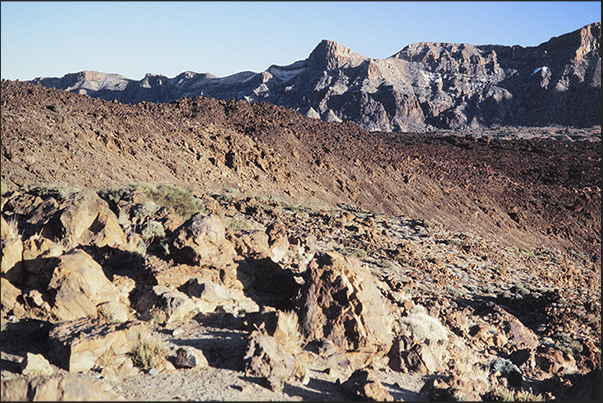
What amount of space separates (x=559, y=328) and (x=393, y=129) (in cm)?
6920

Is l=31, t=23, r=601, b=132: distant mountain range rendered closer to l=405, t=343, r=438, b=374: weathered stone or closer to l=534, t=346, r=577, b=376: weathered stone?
l=534, t=346, r=577, b=376: weathered stone

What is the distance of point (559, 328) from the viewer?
12984 millimetres

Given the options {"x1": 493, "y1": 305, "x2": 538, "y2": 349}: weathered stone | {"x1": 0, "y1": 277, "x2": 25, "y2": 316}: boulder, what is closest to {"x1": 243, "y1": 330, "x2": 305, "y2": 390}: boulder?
{"x1": 0, "y1": 277, "x2": 25, "y2": 316}: boulder

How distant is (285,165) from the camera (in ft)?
83.3

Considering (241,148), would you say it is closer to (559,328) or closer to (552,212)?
(559,328)

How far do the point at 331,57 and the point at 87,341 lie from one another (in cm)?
10859

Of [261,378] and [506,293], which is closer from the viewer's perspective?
[261,378]

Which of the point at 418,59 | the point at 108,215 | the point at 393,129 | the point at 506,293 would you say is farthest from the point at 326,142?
the point at 418,59

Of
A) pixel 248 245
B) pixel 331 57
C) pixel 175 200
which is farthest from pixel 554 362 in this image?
pixel 331 57

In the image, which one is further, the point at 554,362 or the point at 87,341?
the point at 554,362

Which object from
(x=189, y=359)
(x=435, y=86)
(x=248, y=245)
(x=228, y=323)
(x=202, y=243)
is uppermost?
(x=435, y=86)

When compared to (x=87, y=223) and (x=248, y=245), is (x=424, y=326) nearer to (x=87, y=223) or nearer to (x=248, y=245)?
(x=248, y=245)

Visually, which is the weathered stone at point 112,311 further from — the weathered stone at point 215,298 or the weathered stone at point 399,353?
the weathered stone at point 399,353

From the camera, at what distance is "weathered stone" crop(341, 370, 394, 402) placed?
6539 mm
